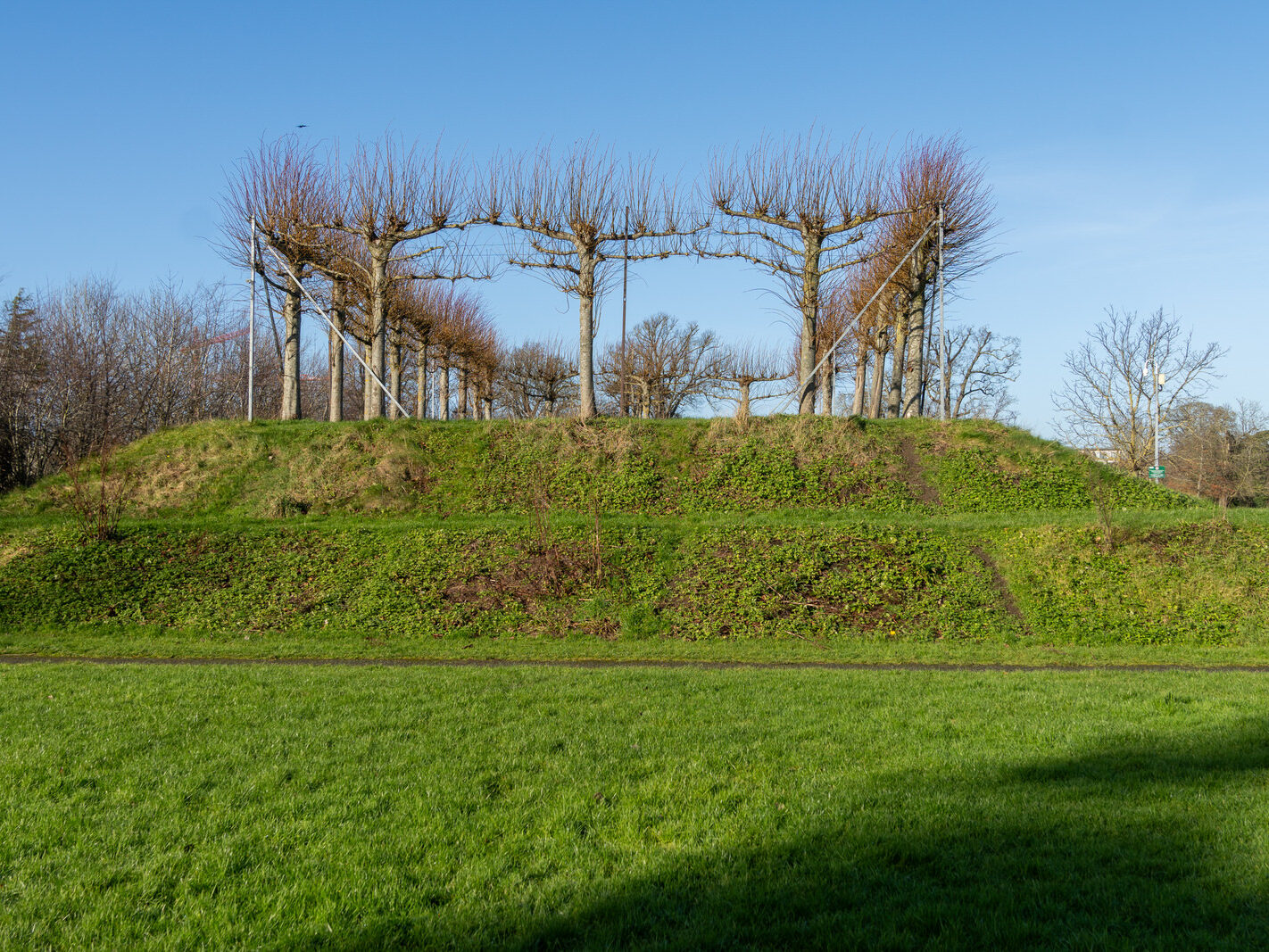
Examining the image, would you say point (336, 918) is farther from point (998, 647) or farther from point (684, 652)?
point (998, 647)

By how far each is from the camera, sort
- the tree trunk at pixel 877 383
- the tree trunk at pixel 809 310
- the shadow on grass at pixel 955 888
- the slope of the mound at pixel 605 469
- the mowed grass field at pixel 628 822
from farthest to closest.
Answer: the tree trunk at pixel 877 383 → the tree trunk at pixel 809 310 → the slope of the mound at pixel 605 469 → the mowed grass field at pixel 628 822 → the shadow on grass at pixel 955 888

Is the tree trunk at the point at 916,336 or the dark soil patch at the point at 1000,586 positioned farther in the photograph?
the tree trunk at the point at 916,336

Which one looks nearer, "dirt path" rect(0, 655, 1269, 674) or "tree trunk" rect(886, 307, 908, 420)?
"dirt path" rect(0, 655, 1269, 674)

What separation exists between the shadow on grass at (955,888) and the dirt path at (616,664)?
5.41 meters

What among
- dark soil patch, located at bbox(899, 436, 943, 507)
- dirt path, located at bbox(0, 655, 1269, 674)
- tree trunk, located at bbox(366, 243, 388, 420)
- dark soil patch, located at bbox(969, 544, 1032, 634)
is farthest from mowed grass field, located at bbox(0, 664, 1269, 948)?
tree trunk, located at bbox(366, 243, 388, 420)

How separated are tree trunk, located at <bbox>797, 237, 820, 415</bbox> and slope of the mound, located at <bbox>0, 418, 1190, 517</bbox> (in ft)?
6.73

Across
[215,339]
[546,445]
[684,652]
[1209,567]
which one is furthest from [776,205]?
[215,339]

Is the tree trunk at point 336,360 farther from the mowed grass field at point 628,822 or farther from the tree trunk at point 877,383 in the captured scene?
the tree trunk at point 877,383

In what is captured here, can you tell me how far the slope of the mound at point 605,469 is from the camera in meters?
18.7

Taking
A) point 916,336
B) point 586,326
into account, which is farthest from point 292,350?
point 916,336

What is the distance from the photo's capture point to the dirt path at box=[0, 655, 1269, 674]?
403 inches

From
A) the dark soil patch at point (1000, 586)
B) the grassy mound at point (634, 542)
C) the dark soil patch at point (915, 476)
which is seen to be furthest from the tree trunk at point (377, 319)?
the dark soil patch at point (1000, 586)

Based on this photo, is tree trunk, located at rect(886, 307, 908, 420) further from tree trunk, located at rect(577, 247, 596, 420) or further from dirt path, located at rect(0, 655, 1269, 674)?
dirt path, located at rect(0, 655, 1269, 674)

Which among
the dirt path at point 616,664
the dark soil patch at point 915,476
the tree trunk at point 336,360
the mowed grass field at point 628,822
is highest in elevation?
the tree trunk at point 336,360
